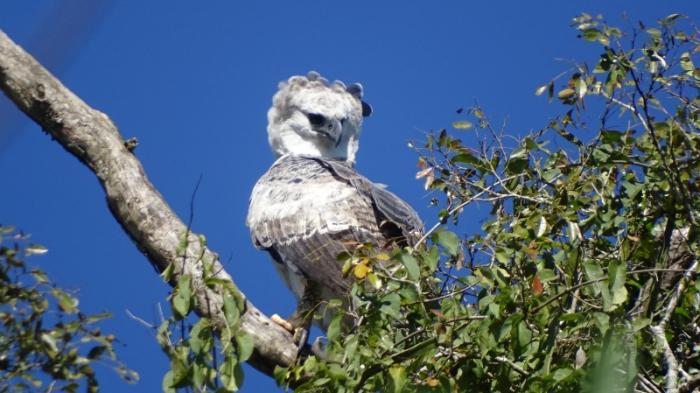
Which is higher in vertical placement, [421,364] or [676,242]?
[676,242]

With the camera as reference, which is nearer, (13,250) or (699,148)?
(699,148)

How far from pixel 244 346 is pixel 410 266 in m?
0.65

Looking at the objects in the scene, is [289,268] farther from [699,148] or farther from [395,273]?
[699,148]

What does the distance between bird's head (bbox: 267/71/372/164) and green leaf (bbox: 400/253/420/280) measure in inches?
166

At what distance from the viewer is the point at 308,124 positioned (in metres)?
8.38

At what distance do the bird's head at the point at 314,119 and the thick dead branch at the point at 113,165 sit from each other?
2.58 m

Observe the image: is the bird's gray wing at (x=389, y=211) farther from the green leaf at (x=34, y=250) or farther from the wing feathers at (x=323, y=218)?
the green leaf at (x=34, y=250)

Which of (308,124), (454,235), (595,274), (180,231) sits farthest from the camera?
(308,124)

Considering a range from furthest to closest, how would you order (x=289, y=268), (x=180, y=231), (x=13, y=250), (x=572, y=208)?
1. (x=289, y=268)
2. (x=180, y=231)
3. (x=13, y=250)
4. (x=572, y=208)

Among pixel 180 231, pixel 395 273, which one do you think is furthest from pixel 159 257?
pixel 395 273

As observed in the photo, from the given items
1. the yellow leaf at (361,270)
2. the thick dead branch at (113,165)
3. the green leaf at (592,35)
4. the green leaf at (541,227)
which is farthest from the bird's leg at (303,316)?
the green leaf at (592,35)

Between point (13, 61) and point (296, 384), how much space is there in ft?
7.52

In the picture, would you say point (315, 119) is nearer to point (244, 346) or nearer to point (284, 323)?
point (284, 323)

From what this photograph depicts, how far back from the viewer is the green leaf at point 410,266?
13.4ft
